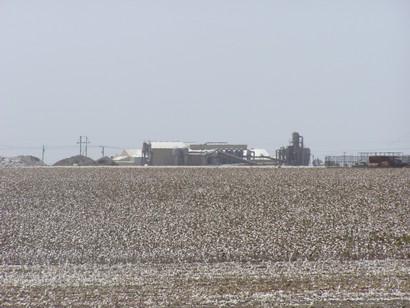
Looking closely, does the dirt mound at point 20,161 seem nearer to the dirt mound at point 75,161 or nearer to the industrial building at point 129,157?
the dirt mound at point 75,161

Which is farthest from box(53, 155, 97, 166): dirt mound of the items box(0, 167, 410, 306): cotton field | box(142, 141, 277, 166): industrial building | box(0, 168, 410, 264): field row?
box(0, 168, 410, 264): field row

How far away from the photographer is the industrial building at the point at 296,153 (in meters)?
82.1

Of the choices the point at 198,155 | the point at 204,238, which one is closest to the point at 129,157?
the point at 198,155

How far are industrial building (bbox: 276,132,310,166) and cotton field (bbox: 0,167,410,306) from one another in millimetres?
30609

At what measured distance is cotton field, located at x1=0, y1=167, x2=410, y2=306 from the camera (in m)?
23.4

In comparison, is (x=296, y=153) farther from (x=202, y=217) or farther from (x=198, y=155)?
(x=202, y=217)

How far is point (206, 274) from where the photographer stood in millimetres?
26406

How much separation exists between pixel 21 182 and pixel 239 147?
174 feet

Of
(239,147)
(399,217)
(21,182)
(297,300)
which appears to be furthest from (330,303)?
(239,147)

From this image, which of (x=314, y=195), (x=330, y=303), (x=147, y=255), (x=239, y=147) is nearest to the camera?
(x=330, y=303)

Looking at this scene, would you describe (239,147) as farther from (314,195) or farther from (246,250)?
(246,250)

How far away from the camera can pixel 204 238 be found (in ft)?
108

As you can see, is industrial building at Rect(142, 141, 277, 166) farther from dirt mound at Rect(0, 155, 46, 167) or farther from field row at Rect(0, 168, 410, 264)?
field row at Rect(0, 168, 410, 264)

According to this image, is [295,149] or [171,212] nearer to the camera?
[171,212]
